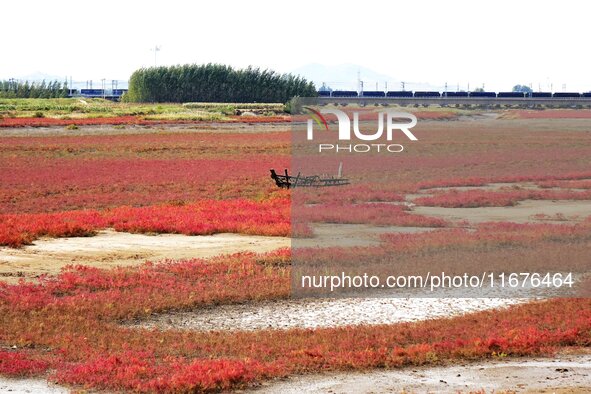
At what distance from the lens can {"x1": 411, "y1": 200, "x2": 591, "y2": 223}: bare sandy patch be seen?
29.6m

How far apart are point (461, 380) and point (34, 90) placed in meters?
145

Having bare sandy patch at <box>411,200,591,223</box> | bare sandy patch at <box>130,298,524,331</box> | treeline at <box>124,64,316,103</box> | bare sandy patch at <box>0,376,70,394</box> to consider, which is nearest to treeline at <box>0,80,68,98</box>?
treeline at <box>124,64,316,103</box>

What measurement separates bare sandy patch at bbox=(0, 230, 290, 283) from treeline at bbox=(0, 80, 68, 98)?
12579 centimetres

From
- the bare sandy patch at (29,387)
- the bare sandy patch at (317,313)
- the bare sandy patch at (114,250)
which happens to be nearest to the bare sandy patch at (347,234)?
the bare sandy patch at (114,250)

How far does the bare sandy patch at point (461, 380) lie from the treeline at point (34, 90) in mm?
138956

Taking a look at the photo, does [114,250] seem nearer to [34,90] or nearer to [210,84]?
[210,84]

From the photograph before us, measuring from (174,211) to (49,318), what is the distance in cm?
1500

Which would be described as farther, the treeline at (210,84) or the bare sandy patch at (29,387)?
the treeline at (210,84)

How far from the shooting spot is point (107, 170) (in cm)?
4809

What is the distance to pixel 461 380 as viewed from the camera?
13273mm

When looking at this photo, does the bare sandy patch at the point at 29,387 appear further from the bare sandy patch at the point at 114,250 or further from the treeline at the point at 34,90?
the treeline at the point at 34,90

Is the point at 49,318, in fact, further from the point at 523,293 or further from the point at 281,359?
the point at 523,293

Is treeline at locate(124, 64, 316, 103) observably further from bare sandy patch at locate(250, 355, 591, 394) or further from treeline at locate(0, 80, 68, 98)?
bare sandy patch at locate(250, 355, 591, 394)

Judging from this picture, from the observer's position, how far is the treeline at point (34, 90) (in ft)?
491
